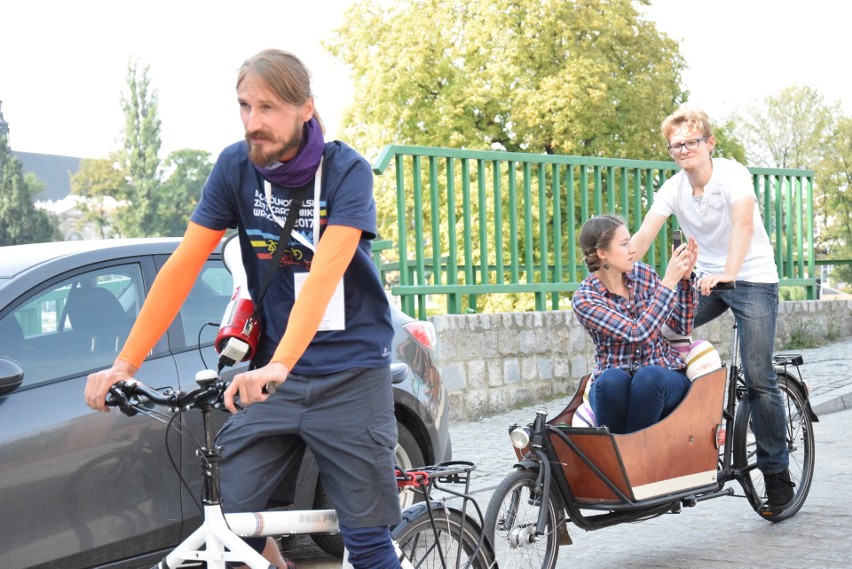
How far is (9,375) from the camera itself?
3842 mm

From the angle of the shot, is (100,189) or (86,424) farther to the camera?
(100,189)

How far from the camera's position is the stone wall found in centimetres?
984

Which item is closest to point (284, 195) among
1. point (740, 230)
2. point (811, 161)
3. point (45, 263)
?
point (45, 263)

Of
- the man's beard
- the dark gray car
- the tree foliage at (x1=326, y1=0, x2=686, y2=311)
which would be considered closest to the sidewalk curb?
the dark gray car

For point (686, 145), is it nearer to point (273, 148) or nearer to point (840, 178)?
point (273, 148)

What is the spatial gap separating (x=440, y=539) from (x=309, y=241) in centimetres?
106

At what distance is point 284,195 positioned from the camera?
2840 mm

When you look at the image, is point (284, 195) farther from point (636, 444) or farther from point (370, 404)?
point (636, 444)

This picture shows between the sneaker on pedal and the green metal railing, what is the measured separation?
14.3ft

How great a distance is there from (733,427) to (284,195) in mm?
3278

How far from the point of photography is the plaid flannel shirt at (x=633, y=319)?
4.87m

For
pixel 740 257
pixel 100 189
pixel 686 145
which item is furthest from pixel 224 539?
pixel 100 189

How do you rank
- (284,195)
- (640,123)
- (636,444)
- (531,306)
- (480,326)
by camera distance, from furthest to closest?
(640,123), (531,306), (480,326), (636,444), (284,195)

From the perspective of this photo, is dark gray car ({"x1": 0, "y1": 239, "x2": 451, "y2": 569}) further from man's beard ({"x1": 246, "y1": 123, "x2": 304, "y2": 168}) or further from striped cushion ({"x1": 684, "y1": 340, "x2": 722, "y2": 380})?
striped cushion ({"x1": 684, "y1": 340, "x2": 722, "y2": 380})
